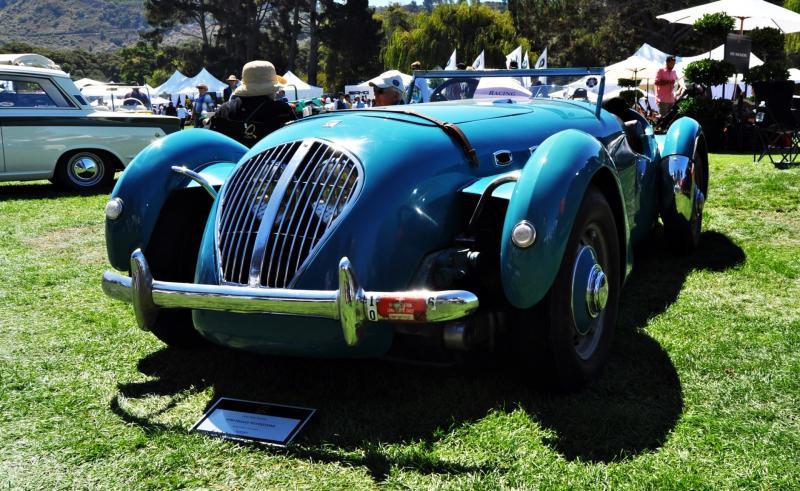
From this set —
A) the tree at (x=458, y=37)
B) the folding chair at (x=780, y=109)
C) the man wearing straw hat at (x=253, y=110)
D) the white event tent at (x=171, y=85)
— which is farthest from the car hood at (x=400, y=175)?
the tree at (x=458, y=37)

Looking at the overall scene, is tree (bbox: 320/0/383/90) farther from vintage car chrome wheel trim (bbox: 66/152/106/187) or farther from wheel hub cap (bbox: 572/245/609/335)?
wheel hub cap (bbox: 572/245/609/335)

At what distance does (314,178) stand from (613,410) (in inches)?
59.7

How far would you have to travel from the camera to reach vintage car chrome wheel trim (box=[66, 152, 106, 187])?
373 inches

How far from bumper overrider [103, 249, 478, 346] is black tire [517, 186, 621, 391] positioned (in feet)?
1.61

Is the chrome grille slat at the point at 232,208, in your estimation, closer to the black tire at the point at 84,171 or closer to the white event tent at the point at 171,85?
the black tire at the point at 84,171

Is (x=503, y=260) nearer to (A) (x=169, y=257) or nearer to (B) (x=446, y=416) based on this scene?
(B) (x=446, y=416)

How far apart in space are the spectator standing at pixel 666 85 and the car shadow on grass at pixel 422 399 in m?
10.7

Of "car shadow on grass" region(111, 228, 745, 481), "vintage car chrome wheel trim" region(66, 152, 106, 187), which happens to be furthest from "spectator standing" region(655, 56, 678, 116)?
"car shadow on grass" region(111, 228, 745, 481)

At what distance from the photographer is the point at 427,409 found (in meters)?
2.89

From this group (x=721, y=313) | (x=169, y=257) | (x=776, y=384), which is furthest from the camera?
(x=721, y=313)

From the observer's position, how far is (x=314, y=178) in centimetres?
286

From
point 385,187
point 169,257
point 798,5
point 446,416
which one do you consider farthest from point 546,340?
point 798,5

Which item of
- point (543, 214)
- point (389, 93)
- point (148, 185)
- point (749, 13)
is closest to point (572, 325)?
point (543, 214)

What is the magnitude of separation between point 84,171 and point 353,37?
48947 mm
